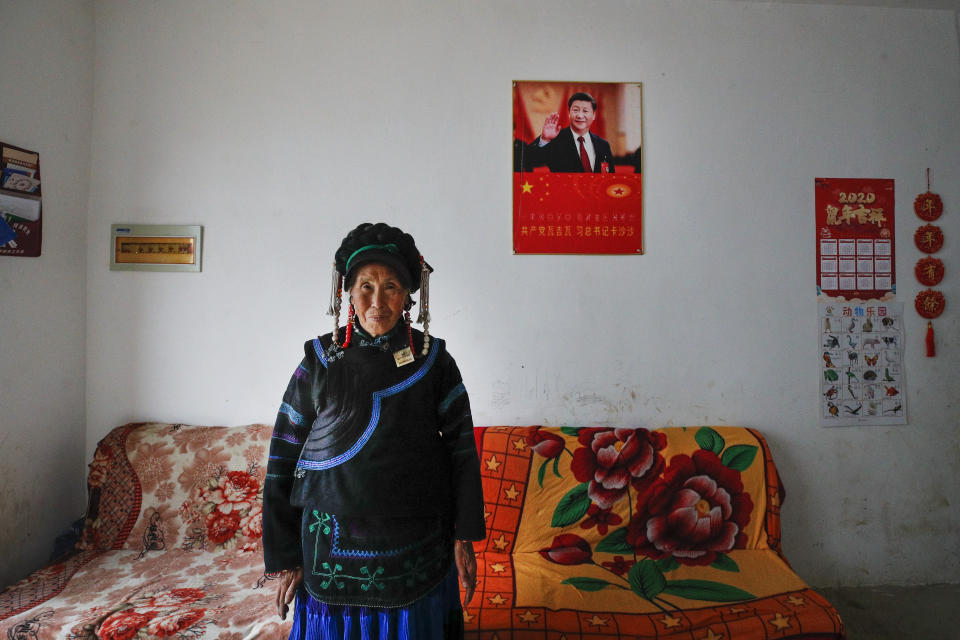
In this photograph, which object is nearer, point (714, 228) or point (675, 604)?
point (675, 604)

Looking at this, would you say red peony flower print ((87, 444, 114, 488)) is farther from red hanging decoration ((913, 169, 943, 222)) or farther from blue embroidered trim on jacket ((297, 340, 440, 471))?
red hanging decoration ((913, 169, 943, 222))

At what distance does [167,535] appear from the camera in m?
2.10

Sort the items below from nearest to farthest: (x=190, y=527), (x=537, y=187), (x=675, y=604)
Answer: (x=675, y=604), (x=190, y=527), (x=537, y=187)

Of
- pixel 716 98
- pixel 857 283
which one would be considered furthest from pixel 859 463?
pixel 716 98

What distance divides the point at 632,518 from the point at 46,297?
2.81 metres

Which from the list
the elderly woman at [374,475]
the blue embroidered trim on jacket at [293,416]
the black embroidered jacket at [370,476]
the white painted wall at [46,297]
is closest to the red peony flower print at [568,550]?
the elderly woman at [374,475]

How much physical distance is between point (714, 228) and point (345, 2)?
2.14 m

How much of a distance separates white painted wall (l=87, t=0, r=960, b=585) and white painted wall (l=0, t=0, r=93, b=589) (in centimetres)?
9

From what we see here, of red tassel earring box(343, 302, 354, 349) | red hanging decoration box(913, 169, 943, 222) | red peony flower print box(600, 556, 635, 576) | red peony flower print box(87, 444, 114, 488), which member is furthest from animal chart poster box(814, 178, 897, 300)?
red peony flower print box(87, 444, 114, 488)

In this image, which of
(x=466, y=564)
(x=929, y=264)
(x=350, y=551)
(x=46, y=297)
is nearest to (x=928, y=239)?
(x=929, y=264)

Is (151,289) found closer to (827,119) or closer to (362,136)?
(362,136)

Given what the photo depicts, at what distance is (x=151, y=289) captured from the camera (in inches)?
92.7

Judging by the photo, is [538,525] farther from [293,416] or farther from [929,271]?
[929,271]

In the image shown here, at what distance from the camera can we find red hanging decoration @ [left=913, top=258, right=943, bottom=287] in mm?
2377
